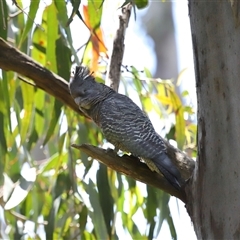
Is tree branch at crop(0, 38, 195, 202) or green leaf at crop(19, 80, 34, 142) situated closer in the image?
tree branch at crop(0, 38, 195, 202)

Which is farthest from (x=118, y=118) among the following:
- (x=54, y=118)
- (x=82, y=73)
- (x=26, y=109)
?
(x=26, y=109)

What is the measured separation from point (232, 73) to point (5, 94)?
0.83 metres

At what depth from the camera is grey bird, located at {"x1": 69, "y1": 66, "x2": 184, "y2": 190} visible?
162cm

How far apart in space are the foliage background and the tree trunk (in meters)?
0.61

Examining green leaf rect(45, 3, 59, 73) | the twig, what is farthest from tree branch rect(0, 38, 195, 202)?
green leaf rect(45, 3, 59, 73)

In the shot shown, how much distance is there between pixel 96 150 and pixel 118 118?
0.26 metres

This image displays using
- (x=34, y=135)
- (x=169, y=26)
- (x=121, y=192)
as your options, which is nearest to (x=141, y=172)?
(x=121, y=192)

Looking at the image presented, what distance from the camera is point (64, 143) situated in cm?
239

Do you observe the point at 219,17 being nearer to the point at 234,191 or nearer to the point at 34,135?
the point at 234,191

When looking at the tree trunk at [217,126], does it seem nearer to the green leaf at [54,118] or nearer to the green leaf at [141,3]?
the green leaf at [141,3]

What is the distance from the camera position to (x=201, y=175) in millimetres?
1345

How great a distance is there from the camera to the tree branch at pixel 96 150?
150cm

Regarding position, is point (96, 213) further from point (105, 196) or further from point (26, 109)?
point (26, 109)

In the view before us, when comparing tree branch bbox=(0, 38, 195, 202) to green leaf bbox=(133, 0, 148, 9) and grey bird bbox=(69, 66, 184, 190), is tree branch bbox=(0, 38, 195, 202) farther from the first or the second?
green leaf bbox=(133, 0, 148, 9)
